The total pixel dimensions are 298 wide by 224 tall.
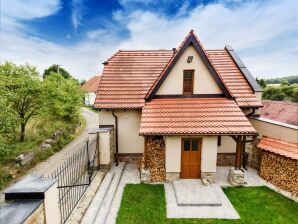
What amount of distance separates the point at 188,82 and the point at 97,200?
25.7 feet

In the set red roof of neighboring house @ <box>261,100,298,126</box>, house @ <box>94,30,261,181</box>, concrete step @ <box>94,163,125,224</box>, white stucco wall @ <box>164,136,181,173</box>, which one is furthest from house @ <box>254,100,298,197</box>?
red roof of neighboring house @ <box>261,100,298,126</box>

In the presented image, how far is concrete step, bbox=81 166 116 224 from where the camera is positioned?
684cm

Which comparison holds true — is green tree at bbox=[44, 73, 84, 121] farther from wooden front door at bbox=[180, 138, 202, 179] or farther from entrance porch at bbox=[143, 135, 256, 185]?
wooden front door at bbox=[180, 138, 202, 179]

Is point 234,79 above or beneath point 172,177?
above

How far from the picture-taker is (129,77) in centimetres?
1322

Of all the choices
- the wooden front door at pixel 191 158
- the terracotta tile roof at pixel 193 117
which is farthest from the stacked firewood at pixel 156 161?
the terracotta tile roof at pixel 193 117

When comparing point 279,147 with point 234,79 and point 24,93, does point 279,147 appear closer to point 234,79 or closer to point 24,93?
point 234,79

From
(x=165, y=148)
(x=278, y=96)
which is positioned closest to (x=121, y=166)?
(x=165, y=148)

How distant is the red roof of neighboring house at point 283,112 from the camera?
24697 millimetres

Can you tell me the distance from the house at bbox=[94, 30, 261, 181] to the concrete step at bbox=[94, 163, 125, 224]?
178 cm

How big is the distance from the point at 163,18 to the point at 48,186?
827 inches

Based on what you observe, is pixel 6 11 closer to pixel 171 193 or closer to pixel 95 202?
pixel 95 202

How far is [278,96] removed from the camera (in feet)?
164

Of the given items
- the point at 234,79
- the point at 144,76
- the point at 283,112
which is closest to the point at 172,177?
the point at 144,76
